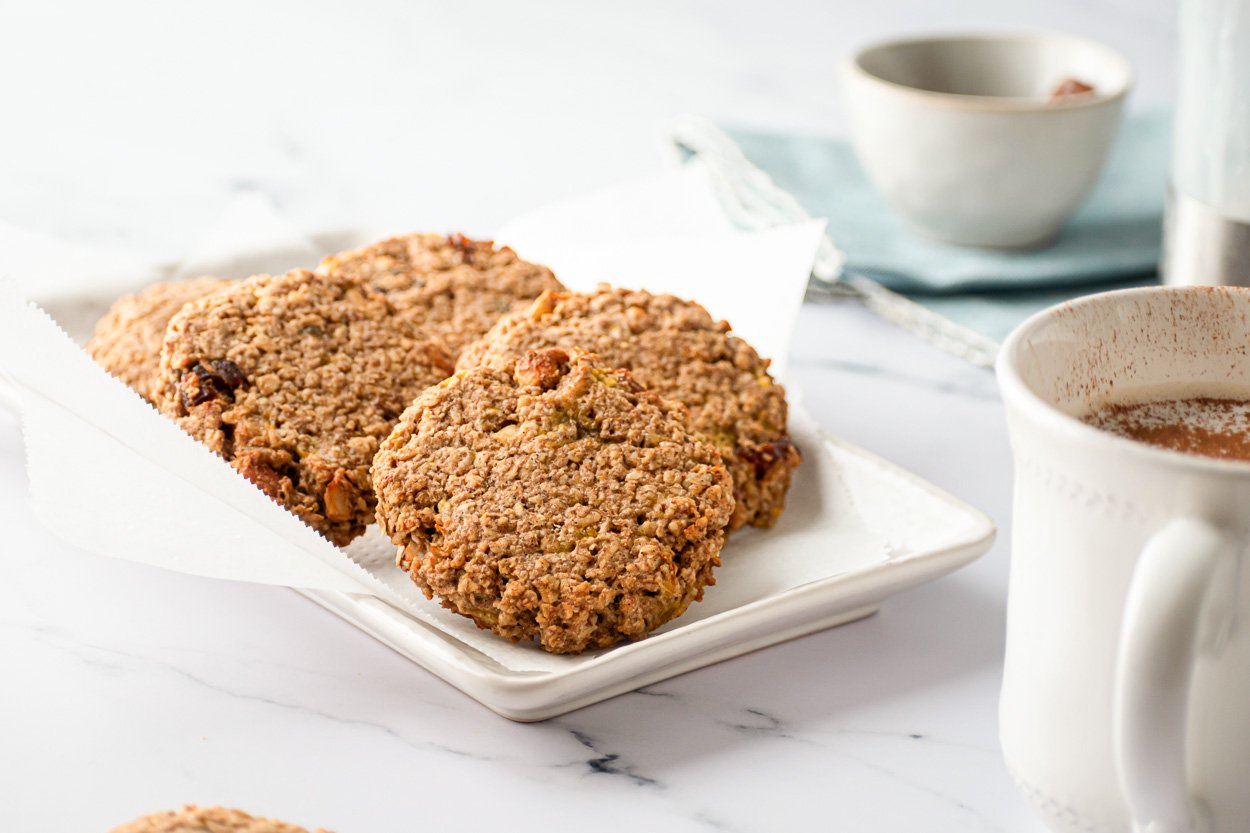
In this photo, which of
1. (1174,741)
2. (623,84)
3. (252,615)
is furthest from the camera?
(623,84)

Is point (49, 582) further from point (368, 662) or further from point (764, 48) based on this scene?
point (764, 48)

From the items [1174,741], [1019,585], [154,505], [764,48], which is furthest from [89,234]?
[1174,741]

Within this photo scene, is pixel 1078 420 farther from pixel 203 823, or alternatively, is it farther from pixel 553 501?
pixel 203 823

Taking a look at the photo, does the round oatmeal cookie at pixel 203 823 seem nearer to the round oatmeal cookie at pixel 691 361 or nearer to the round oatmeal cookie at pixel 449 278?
the round oatmeal cookie at pixel 691 361

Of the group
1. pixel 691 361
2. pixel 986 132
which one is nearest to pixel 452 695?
pixel 691 361

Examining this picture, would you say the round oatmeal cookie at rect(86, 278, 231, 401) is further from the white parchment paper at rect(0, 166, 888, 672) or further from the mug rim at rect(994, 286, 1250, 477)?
the mug rim at rect(994, 286, 1250, 477)

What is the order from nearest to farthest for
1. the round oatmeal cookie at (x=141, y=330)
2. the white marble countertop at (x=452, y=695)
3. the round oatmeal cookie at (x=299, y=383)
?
the white marble countertop at (x=452, y=695)
the round oatmeal cookie at (x=299, y=383)
the round oatmeal cookie at (x=141, y=330)

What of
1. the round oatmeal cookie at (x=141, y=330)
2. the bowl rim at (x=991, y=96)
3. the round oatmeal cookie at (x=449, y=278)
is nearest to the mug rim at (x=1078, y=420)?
the round oatmeal cookie at (x=449, y=278)
